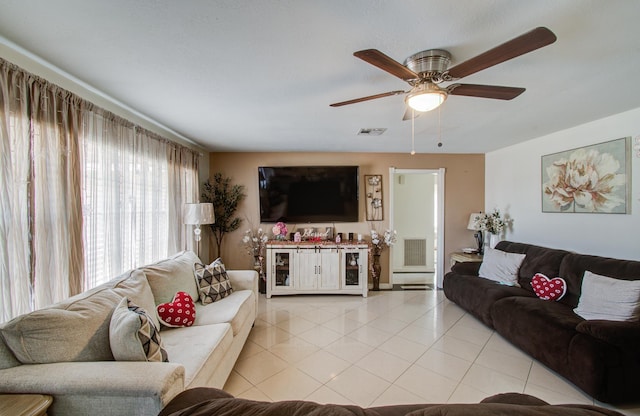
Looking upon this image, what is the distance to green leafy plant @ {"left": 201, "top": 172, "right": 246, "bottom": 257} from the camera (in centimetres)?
426

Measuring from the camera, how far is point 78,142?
6.04 ft

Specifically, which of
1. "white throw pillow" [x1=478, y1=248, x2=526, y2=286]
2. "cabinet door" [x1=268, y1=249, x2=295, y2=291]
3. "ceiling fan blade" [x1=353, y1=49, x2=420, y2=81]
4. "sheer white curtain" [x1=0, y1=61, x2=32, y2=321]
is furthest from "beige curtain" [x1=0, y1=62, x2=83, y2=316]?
"white throw pillow" [x1=478, y1=248, x2=526, y2=286]

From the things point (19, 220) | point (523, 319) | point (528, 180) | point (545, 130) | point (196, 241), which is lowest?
point (523, 319)

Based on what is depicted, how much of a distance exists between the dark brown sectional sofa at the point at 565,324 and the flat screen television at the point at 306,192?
6.95 ft

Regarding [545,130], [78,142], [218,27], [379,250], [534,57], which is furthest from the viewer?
[379,250]

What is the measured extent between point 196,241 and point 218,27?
3110 millimetres

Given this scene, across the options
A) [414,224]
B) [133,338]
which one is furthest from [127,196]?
[414,224]

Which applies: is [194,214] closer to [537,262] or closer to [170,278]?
[170,278]

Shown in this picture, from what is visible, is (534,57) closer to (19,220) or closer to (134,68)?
(134,68)

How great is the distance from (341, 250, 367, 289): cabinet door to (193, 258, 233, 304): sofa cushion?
1.90 metres

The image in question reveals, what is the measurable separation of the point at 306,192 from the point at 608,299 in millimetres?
3595

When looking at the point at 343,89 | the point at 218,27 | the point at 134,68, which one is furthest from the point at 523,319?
the point at 134,68

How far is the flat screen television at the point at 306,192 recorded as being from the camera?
428 cm

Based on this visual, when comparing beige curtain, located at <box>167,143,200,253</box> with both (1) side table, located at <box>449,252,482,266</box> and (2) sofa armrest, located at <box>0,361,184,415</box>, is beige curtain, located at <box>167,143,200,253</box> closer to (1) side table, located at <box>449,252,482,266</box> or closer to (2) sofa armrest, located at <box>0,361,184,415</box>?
(2) sofa armrest, located at <box>0,361,184,415</box>
